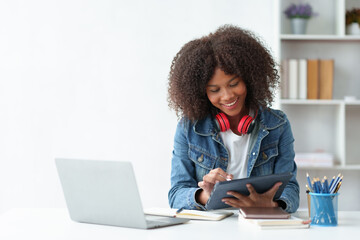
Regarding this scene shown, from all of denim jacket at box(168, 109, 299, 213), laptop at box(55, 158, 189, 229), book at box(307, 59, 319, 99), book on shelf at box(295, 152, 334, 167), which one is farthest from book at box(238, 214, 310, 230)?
book at box(307, 59, 319, 99)

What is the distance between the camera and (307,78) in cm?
342

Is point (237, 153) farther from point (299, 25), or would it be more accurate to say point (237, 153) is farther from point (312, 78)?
point (299, 25)

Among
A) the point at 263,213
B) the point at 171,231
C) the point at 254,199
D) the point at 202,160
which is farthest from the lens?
the point at 202,160

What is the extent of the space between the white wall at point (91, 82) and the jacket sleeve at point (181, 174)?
1.57 m

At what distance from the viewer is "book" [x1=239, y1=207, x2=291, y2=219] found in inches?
60.0

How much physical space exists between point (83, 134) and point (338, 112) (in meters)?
1.78

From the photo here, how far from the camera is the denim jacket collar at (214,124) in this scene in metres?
2.03

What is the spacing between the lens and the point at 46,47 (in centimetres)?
366

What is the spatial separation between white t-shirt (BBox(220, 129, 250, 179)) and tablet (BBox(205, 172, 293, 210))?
0.36 metres

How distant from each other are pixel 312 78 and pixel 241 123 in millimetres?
1587

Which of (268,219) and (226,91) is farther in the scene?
(226,91)

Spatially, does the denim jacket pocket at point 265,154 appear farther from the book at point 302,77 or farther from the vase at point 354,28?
the vase at point 354,28

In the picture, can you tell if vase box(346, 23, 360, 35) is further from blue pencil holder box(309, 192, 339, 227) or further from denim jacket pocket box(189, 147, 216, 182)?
blue pencil holder box(309, 192, 339, 227)

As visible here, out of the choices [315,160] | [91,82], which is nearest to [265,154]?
[315,160]
